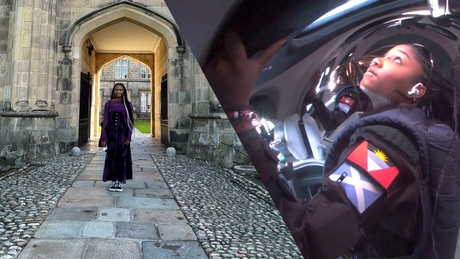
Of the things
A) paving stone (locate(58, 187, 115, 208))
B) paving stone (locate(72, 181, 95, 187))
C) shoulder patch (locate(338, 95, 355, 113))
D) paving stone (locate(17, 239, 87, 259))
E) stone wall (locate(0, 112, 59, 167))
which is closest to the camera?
shoulder patch (locate(338, 95, 355, 113))

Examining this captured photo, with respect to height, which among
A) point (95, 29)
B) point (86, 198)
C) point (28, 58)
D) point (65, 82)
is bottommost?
point (86, 198)

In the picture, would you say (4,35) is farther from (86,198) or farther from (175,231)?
(175,231)

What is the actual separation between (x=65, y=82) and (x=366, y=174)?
9411mm

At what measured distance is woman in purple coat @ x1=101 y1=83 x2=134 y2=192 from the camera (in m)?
5.05

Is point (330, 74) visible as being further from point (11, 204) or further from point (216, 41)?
point (11, 204)

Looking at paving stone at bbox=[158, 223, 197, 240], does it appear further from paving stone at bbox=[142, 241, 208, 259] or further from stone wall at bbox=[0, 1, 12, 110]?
stone wall at bbox=[0, 1, 12, 110]

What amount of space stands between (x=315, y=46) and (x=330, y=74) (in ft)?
0.48

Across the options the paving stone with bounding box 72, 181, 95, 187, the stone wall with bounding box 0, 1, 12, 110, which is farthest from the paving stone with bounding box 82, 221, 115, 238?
the stone wall with bounding box 0, 1, 12, 110

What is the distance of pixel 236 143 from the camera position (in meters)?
7.92

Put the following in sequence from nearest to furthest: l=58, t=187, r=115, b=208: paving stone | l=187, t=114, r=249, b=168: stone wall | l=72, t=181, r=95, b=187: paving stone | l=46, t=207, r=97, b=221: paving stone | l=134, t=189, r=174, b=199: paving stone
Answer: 1. l=46, t=207, r=97, b=221: paving stone
2. l=58, t=187, r=115, b=208: paving stone
3. l=134, t=189, r=174, b=199: paving stone
4. l=72, t=181, r=95, b=187: paving stone
5. l=187, t=114, r=249, b=168: stone wall

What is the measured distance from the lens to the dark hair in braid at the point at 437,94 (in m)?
1.21

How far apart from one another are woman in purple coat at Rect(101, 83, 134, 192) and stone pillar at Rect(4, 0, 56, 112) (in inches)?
162

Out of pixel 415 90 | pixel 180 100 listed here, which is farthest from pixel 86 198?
pixel 180 100

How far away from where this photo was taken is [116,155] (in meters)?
5.11
